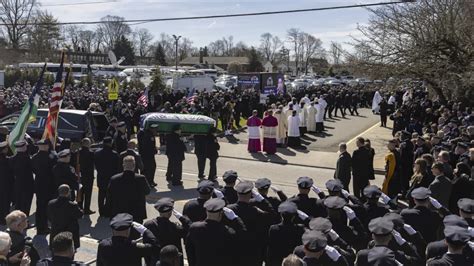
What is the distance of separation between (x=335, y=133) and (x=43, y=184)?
613 inches

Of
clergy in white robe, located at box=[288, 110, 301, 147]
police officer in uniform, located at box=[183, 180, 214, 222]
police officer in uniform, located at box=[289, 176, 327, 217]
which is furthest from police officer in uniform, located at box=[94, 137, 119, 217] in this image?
clergy in white robe, located at box=[288, 110, 301, 147]

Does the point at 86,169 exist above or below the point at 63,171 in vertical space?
below

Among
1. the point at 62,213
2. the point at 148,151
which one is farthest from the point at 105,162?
the point at 62,213

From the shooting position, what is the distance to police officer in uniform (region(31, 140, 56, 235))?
905 centimetres

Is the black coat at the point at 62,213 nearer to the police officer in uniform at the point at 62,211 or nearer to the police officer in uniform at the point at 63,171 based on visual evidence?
the police officer in uniform at the point at 62,211

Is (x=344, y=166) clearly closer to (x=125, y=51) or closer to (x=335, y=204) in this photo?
(x=335, y=204)

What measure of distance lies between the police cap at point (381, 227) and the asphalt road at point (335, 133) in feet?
45.0

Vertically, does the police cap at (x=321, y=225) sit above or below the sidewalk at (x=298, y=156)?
above

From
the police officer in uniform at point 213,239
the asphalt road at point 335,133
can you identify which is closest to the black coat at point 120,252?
the police officer in uniform at point 213,239

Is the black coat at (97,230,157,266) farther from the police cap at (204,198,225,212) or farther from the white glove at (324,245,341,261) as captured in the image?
the white glove at (324,245,341,261)

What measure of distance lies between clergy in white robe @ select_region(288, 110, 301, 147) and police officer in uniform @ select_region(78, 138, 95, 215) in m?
9.76

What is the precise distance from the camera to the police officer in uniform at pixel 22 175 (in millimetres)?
9289

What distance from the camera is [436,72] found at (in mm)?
20141

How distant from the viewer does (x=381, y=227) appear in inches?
202
